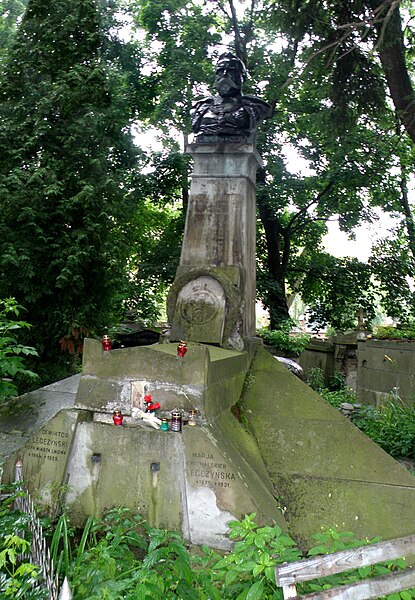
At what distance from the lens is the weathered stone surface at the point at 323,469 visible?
4.32m

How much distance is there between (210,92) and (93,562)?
1421 cm

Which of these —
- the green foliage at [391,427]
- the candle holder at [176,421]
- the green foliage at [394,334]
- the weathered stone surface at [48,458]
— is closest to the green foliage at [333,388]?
the green foliage at [391,427]

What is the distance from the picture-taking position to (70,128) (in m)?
10.5

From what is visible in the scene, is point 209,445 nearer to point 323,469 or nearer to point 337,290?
point 323,469

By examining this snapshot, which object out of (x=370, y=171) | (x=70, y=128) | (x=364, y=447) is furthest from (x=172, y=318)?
(x=370, y=171)

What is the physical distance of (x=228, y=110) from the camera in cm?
657

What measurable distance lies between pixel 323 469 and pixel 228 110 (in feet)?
14.7

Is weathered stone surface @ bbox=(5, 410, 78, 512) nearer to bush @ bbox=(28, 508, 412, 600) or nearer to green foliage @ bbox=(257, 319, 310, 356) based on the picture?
bush @ bbox=(28, 508, 412, 600)

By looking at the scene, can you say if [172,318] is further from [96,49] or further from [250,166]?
[96,49]

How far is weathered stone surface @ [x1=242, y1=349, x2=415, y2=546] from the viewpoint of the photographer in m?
4.32

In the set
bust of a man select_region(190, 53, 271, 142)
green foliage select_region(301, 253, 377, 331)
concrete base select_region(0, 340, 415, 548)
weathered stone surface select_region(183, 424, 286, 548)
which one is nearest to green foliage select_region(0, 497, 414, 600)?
weathered stone surface select_region(183, 424, 286, 548)

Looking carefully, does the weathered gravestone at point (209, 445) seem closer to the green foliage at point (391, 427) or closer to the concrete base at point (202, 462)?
the concrete base at point (202, 462)

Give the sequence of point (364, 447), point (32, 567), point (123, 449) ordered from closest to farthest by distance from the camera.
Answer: point (32, 567)
point (123, 449)
point (364, 447)

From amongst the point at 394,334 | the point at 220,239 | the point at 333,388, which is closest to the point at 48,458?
the point at 220,239
